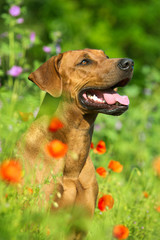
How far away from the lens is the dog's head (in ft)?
11.2

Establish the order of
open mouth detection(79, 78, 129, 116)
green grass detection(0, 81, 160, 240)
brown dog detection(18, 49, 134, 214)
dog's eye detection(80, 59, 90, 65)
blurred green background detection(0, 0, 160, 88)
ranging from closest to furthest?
green grass detection(0, 81, 160, 240)
brown dog detection(18, 49, 134, 214)
open mouth detection(79, 78, 129, 116)
dog's eye detection(80, 59, 90, 65)
blurred green background detection(0, 0, 160, 88)

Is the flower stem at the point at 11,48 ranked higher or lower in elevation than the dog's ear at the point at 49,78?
lower

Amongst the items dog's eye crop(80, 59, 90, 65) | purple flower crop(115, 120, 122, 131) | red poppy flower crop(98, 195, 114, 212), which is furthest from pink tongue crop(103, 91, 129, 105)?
purple flower crop(115, 120, 122, 131)

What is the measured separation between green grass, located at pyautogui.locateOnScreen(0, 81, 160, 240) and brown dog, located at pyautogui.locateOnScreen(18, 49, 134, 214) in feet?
0.69

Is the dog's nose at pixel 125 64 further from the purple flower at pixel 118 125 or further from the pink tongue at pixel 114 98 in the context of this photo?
the purple flower at pixel 118 125

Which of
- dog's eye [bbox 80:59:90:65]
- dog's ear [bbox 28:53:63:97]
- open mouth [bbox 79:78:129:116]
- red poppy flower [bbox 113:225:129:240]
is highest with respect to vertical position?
red poppy flower [bbox 113:225:129:240]

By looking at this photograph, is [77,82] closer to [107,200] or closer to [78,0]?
[107,200]

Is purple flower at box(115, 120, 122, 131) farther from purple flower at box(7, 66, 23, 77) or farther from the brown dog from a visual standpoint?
the brown dog

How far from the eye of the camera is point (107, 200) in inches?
123

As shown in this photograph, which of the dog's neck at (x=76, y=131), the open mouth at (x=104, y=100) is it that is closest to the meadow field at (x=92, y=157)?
the dog's neck at (x=76, y=131)

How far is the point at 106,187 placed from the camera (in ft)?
13.8

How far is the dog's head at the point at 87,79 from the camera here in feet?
11.2

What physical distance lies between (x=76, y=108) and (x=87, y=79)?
28 cm

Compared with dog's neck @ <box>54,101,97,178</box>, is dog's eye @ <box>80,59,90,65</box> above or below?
above
